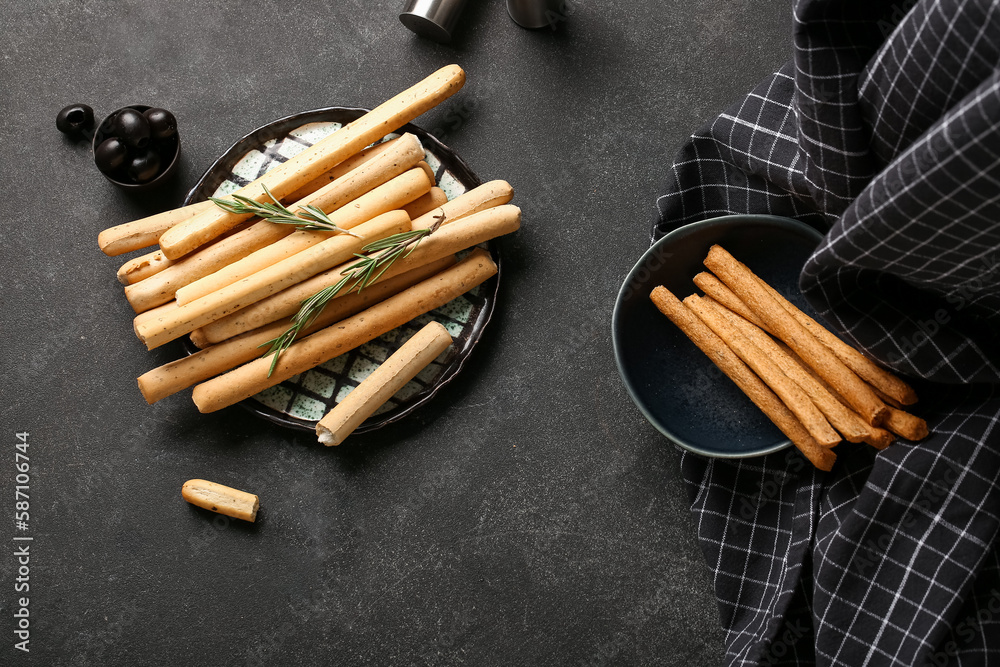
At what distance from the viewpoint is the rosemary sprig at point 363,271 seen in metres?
2.11

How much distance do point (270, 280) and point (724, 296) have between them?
1.31 metres

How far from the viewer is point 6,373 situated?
7.98ft

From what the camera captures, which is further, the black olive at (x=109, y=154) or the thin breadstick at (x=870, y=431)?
the black olive at (x=109, y=154)

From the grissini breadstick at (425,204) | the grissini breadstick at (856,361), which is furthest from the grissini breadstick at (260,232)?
the grissini breadstick at (856,361)

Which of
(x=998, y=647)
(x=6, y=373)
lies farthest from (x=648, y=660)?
(x=6, y=373)

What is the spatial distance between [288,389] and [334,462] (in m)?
0.27

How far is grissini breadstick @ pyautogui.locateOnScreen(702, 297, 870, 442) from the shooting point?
192 cm

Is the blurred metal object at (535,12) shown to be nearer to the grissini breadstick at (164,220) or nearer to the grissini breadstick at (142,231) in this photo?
the grissini breadstick at (164,220)

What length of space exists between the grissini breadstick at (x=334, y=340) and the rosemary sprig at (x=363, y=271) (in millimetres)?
40

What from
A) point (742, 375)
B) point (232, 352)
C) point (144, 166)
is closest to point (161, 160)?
point (144, 166)

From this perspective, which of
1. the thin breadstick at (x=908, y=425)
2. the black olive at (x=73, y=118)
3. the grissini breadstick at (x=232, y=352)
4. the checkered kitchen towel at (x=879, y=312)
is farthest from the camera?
the black olive at (x=73, y=118)

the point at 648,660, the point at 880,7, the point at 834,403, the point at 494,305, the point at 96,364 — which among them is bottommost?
the point at 96,364

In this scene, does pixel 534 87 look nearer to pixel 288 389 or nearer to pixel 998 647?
pixel 288 389

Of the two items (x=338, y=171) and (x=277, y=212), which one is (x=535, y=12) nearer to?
(x=338, y=171)
